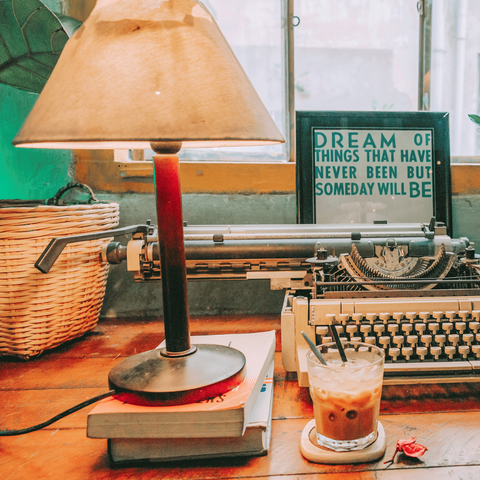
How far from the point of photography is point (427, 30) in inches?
66.1

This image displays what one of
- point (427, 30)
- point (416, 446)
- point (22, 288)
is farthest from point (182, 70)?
point (427, 30)

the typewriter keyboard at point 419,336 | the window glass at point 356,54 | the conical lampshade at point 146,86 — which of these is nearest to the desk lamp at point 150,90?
the conical lampshade at point 146,86

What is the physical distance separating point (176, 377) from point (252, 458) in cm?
18

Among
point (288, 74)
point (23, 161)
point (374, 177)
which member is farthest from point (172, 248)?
point (288, 74)

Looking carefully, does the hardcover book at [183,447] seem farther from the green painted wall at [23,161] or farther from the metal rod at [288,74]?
the metal rod at [288,74]

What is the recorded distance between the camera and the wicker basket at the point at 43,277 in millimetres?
989

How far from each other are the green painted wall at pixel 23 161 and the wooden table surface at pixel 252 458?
0.58 m

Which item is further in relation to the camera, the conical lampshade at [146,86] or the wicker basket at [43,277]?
the wicker basket at [43,277]

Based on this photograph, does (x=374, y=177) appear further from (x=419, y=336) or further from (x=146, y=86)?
(x=146, y=86)

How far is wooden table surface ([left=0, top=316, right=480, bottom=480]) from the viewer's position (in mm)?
606

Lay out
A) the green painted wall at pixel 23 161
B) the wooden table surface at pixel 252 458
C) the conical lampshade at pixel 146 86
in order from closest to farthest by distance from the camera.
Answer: the conical lampshade at pixel 146 86, the wooden table surface at pixel 252 458, the green painted wall at pixel 23 161

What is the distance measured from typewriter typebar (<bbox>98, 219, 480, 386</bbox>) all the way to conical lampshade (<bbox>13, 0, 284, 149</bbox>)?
47 centimetres

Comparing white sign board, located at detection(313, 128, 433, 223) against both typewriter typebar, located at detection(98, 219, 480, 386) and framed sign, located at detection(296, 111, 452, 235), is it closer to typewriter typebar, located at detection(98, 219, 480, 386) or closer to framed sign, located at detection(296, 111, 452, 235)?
framed sign, located at detection(296, 111, 452, 235)

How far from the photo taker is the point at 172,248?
694 millimetres
